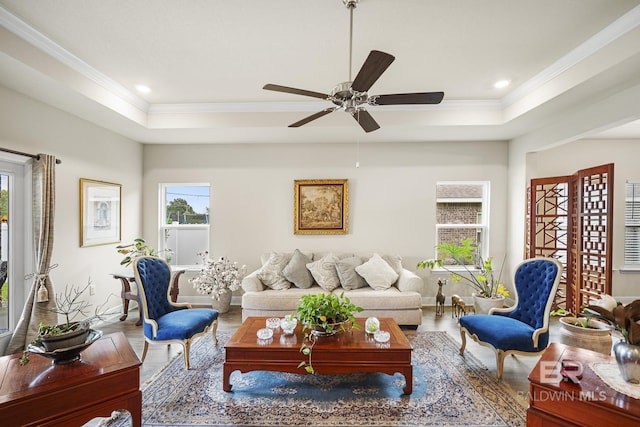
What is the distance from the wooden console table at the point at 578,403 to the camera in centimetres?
127

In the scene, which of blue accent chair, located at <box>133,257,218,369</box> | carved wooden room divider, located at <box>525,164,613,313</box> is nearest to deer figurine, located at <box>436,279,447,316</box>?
carved wooden room divider, located at <box>525,164,613,313</box>

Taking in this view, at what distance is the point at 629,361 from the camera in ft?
4.69

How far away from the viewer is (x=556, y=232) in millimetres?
4590

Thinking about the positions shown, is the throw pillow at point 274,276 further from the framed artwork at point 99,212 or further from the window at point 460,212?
the window at point 460,212

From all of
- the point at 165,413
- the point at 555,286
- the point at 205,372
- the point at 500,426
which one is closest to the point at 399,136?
the point at 555,286

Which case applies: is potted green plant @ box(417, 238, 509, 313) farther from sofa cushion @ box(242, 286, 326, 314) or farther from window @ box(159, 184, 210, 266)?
window @ box(159, 184, 210, 266)

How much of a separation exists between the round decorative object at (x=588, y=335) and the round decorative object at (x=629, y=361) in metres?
1.65

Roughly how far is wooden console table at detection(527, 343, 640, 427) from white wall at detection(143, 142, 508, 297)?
134 inches

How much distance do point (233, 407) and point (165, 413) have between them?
49 centimetres

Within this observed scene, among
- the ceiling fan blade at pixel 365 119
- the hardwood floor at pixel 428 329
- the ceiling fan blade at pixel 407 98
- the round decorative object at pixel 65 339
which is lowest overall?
the hardwood floor at pixel 428 329

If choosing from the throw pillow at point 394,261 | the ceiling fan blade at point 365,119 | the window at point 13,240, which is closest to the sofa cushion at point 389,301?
the throw pillow at point 394,261

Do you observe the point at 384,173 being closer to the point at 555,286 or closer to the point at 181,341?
the point at 555,286

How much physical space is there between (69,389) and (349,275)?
3190mm

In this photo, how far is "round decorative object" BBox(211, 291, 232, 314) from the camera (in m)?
4.57
